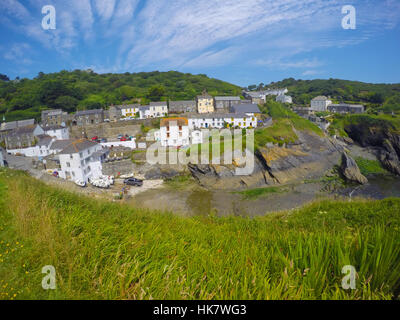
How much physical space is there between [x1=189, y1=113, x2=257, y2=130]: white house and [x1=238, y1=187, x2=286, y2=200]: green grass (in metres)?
20.2

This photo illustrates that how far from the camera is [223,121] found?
43062mm

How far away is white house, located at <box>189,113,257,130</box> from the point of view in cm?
4209

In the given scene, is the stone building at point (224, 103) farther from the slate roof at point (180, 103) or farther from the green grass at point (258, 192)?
the green grass at point (258, 192)

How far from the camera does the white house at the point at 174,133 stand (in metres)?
35.8

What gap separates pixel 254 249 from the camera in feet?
13.0

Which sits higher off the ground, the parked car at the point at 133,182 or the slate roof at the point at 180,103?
the slate roof at the point at 180,103

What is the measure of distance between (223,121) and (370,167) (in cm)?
2487

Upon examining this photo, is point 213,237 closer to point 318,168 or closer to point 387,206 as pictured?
point 387,206

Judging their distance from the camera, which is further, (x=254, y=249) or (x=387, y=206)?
(x=387, y=206)

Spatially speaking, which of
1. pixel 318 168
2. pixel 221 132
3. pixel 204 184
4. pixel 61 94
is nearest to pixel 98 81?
pixel 61 94

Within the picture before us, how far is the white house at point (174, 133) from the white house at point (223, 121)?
19.5ft

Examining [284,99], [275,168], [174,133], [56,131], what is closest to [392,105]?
[284,99]

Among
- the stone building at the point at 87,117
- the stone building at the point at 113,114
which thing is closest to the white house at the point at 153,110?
the stone building at the point at 113,114
